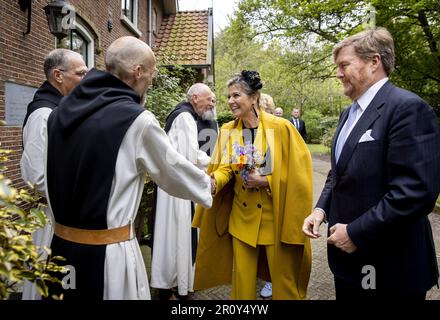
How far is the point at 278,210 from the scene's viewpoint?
10.3ft

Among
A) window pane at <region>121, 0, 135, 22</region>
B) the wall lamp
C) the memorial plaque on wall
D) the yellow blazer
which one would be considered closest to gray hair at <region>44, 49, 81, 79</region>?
the yellow blazer

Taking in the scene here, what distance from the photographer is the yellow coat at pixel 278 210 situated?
10.3 ft

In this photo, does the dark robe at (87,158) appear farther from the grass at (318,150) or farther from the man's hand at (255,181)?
the grass at (318,150)

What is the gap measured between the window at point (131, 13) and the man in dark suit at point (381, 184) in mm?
10253

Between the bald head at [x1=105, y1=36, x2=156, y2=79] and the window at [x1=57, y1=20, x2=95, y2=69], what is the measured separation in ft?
18.7

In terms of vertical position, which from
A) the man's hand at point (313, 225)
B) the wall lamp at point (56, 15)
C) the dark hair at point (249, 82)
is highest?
the wall lamp at point (56, 15)

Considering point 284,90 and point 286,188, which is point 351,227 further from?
point 284,90

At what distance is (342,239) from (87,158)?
4.87 feet

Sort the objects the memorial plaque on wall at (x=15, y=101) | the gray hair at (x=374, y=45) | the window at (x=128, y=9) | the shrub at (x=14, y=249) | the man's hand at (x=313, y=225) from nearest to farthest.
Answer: the shrub at (x=14, y=249)
the gray hair at (x=374, y=45)
the man's hand at (x=313, y=225)
the memorial plaque on wall at (x=15, y=101)
the window at (x=128, y=9)

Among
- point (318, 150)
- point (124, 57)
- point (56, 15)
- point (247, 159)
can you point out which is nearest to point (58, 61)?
point (124, 57)

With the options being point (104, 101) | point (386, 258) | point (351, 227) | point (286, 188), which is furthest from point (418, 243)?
point (104, 101)

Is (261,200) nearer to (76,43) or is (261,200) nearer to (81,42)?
(76,43)

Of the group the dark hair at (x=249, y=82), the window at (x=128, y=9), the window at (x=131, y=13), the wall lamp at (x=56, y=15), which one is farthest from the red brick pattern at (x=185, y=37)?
the dark hair at (x=249, y=82)
